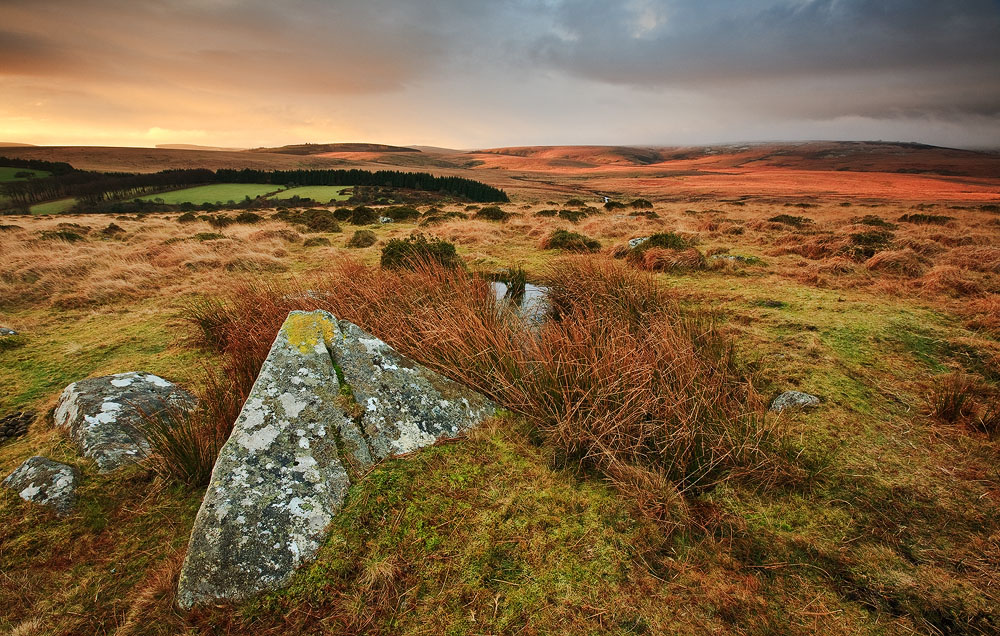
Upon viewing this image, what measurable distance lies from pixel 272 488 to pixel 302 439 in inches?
13.8

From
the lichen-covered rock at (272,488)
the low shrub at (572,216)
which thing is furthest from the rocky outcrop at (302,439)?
the low shrub at (572,216)

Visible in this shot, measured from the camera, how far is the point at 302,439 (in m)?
2.68

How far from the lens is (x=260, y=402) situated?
2746 mm


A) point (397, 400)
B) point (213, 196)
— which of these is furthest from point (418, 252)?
point (213, 196)

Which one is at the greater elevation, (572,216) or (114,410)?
(572,216)

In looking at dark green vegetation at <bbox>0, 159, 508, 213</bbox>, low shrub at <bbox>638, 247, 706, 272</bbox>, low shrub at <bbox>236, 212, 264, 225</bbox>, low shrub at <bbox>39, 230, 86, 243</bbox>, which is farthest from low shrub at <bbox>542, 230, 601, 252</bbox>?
dark green vegetation at <bbox>0, 159, 508, 213</bbox>

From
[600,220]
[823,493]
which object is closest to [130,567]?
[823,493]

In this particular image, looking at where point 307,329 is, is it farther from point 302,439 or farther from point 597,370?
point 597,370

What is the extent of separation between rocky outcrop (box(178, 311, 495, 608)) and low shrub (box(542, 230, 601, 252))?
8256 millimetres

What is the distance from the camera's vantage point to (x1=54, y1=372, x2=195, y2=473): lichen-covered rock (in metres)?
3.10

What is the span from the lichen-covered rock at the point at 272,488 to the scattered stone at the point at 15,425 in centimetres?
266

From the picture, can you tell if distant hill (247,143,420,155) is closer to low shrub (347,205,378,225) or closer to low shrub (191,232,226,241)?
low shrub (347,205,378,225)

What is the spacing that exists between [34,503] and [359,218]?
18552 mm

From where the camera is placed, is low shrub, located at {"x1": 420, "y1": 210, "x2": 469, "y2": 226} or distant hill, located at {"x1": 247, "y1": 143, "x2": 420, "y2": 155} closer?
low shrub, located at {"x1": 420, "y1": 210, "x2": 469, "y2": 226}
